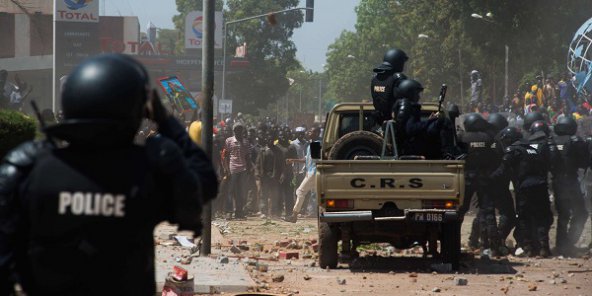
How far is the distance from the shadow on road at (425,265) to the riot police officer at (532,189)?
66 centimetres

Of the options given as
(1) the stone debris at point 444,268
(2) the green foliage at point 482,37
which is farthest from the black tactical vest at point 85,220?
(2) the green foliage at point 482,37

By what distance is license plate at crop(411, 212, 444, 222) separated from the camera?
1191 cm

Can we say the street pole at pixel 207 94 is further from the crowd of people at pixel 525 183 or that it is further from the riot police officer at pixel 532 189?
the riot police officer at pixel 532 189

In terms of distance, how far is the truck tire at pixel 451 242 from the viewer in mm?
12336

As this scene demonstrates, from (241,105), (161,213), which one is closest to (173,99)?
(161,213)

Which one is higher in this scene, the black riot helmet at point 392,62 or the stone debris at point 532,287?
the black riot helmet at point 392,62

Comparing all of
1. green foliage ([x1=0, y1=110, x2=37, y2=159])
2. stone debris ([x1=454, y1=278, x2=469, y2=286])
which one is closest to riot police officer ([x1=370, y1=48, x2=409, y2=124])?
stone debris ([x1=454, y1=278, x2=469, y2=286])

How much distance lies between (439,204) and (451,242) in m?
0.56

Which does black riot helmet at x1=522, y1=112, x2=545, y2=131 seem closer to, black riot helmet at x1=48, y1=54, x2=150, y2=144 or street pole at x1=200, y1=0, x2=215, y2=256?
street pole at x1=200, y1=0, x2=215, y2=256

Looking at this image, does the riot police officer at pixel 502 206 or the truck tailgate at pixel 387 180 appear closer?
the truck tailgate at pixel 387 180

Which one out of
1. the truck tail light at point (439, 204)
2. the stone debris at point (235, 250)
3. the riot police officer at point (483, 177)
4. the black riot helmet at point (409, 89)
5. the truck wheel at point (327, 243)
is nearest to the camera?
the truck tail light at point (439, 204)

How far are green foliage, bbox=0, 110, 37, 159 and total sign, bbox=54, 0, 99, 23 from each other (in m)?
57.8

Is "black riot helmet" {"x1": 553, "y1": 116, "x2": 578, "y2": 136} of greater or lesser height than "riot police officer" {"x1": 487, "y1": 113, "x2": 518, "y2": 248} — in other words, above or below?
above

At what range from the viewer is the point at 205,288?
10.4m
